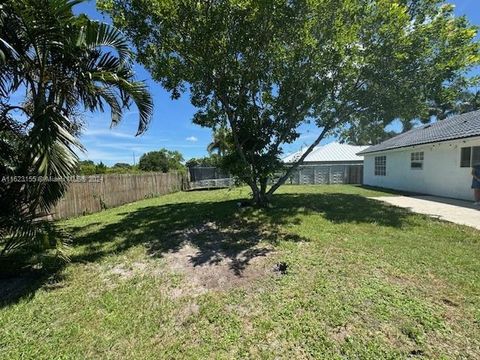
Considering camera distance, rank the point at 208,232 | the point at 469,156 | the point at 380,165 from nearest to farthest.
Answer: the point at 208,232 → the point at 469,156 → the point at 380,165

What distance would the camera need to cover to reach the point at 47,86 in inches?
180

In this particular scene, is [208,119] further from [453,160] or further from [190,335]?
[453,160]

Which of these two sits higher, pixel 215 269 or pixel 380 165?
pixel 380 165

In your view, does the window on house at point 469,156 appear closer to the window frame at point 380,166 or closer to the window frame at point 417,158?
the window frame at point 417,158

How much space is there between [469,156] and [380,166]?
27.6 feet

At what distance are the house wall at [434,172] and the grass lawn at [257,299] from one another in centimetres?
649

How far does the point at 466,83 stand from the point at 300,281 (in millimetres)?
10385

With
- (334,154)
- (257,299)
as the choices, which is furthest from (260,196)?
(334,154)

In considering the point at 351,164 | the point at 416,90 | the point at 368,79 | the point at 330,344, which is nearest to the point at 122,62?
the point at 330,344

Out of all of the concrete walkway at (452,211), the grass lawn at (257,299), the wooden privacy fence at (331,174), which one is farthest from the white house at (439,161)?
the grass lawn at (257,299)

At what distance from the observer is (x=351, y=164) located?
26609mm

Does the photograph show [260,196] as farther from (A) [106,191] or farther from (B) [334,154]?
(B) [334,154]

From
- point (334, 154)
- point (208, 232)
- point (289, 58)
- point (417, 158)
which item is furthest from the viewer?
point (334, 154)

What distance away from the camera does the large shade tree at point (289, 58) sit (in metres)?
7.18
